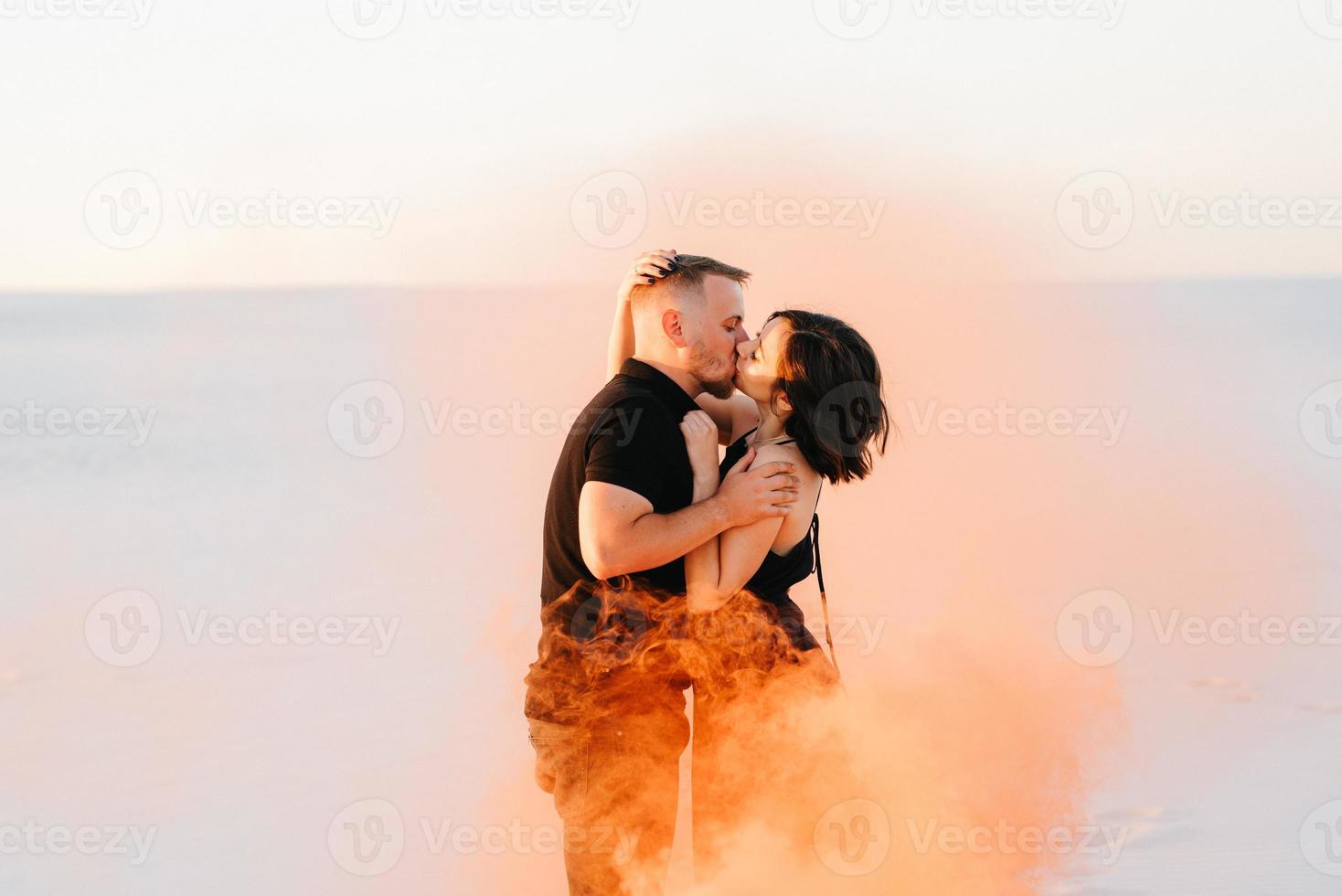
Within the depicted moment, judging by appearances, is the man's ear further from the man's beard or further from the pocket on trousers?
the pocket on trousers

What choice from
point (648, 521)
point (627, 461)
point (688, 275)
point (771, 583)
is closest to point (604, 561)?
point (648, 521)

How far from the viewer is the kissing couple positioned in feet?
10.5

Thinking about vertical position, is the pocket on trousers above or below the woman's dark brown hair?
below

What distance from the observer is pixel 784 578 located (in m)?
3.42

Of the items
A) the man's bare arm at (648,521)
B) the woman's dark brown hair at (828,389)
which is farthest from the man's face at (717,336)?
the man's bare arm at (648,521)

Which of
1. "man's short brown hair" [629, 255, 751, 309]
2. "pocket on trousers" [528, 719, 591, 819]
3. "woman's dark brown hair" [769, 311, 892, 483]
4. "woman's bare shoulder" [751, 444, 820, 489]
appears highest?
"man's short brown hair" [629, 255, 751, 309]

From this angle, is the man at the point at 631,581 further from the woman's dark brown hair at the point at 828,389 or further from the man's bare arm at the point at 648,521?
the woman's dark brown hair at the point at 828,389

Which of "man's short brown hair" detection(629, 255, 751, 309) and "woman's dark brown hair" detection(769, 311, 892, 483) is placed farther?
"man's short brown hair" detection(629, 255, 751, 309)

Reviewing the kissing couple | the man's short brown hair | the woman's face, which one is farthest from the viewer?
the man's short brown hair

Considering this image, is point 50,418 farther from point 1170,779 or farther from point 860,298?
point 1170,779

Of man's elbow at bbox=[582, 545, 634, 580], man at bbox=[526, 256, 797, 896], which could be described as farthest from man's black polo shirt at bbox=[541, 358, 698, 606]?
man's elbow at bbox=[582, 545, 634, 580]

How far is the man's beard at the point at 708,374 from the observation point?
340 cm

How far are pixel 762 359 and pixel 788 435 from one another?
0.70 ft

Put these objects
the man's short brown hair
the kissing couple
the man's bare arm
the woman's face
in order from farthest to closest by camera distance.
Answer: the man's short brown hair < the woman's face < the kissing couple < the man's bare arm
